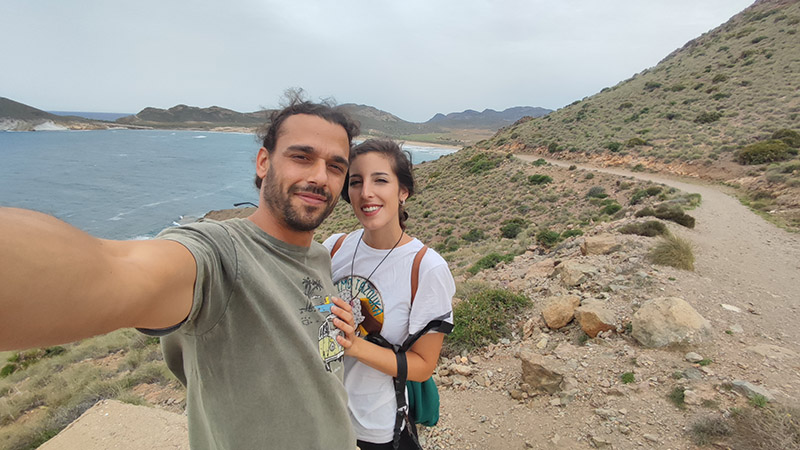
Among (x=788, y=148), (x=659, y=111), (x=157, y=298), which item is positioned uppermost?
(x=659, y=111)

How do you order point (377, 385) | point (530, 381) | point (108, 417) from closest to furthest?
point (377, 385) → point (108, 417) → point (530, 381)

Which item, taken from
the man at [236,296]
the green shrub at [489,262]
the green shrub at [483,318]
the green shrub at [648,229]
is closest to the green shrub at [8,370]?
the green shrub at [483,318]

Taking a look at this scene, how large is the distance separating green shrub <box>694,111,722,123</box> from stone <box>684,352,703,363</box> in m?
25.1

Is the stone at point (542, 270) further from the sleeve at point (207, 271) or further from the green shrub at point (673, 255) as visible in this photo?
the sleeve at point (207, 271)

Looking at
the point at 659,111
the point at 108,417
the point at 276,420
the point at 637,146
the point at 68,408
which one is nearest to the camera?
the point at 276,420

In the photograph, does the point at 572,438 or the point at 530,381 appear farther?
the point at 530,381

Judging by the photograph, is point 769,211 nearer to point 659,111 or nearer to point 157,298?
point 157,298

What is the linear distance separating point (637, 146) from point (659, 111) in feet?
24.7

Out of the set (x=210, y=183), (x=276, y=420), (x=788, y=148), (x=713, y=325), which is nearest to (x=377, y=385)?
(x=276, y=420)

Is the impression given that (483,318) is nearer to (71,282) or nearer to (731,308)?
(731,308)

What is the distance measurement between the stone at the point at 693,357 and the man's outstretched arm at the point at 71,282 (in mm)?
5142

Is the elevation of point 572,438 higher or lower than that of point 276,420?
lower

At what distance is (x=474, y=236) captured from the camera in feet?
50.8

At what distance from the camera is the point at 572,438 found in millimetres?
3336
